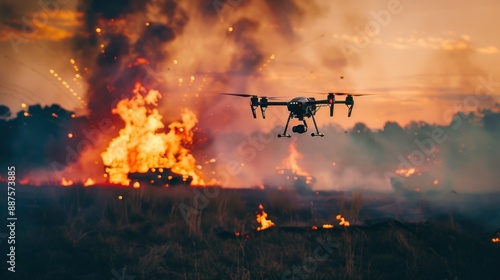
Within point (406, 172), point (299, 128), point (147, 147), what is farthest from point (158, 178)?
point (406, 172)

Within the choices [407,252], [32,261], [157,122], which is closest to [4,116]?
[157,122]

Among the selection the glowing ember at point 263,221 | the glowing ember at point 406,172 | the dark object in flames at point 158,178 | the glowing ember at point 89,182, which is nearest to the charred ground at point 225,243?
the glowing ember at point 263,221

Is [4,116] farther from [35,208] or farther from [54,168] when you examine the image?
[35,208]

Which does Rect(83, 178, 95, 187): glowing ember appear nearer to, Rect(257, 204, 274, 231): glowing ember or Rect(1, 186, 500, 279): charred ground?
Rect(1, 186, 500, 279): charred ground

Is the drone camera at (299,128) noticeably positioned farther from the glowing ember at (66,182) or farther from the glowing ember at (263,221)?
the glowing ember at (66,182)

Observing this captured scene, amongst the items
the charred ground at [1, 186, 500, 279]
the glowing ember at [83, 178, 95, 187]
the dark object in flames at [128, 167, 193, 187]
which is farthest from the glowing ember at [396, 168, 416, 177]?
the glowing ember at [83, 178, 95, 187]

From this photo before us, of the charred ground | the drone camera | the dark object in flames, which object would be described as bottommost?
the charred ground

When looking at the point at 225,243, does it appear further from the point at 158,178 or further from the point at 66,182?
the point at 66,182

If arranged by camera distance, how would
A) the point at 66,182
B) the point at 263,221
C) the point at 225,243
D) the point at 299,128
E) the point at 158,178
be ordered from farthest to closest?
the point at 66,182 → the point at 158,178 → the point at 263,221 → the point at 225,243 → the point at 299,128

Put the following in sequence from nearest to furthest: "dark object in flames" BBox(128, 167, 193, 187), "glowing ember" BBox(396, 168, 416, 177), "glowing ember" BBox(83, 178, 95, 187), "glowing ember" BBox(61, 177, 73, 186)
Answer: "dark object in flames" BBox(128, 167, 193, 187) < "glowing ember" BBox(83, 178, 95, 187) < "glowing ember" BBox(61, 177, 73, 186) < "glowing ember" BBox(396, 168, 416, 177)

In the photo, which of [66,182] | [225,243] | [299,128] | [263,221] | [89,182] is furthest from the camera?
[66,182]
